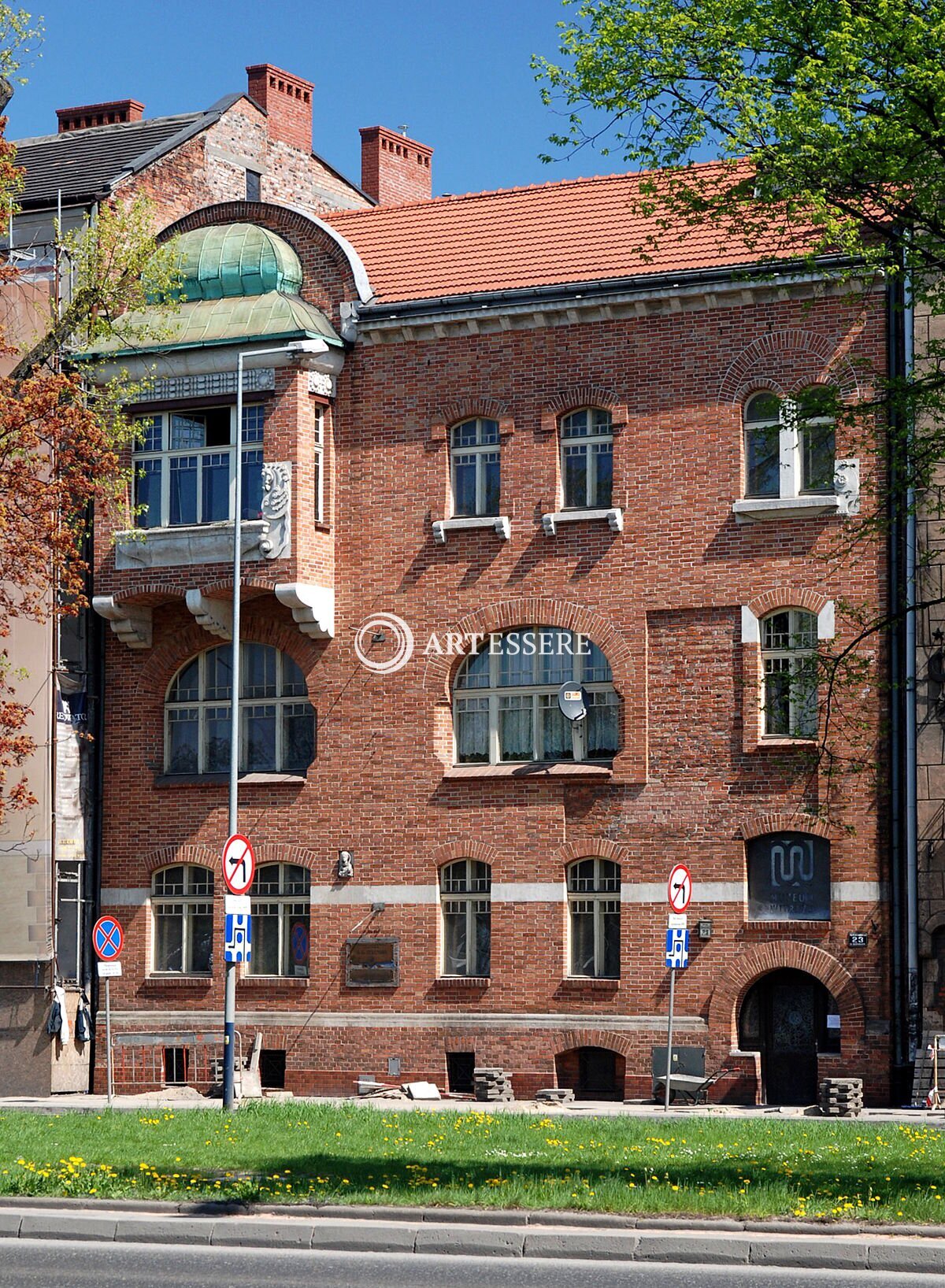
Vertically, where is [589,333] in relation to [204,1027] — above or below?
above

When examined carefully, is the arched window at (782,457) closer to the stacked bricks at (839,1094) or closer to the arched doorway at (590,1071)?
the stacked bricks at (839,1094)

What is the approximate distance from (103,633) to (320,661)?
13.9 ft

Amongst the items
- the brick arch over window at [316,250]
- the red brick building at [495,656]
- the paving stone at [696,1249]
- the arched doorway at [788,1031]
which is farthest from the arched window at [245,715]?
the paving stone at [696,1249]

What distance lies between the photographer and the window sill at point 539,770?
3350cm

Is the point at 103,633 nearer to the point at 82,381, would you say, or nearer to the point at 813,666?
the point at 82,381

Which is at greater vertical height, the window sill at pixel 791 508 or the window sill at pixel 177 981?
the window sill at pixel 791 508

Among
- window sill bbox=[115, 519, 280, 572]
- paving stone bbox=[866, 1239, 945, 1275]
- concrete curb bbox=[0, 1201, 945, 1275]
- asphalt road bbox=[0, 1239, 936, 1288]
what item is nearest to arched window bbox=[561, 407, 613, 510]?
window sill bbox=[115, 519, 280, 572]

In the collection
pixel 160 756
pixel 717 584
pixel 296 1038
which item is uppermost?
pixel 717 584

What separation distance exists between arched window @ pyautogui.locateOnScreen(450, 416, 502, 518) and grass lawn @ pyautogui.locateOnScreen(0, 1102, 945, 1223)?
1212 cm

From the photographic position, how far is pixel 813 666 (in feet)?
80.4

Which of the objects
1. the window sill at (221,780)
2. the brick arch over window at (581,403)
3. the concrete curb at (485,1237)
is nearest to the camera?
the concrete curb at (485,1237)

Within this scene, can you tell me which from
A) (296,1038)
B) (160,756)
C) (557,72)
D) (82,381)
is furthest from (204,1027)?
(557,72)

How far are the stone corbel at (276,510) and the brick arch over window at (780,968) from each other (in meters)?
9.92

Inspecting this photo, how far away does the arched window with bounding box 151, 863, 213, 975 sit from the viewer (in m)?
36.2
